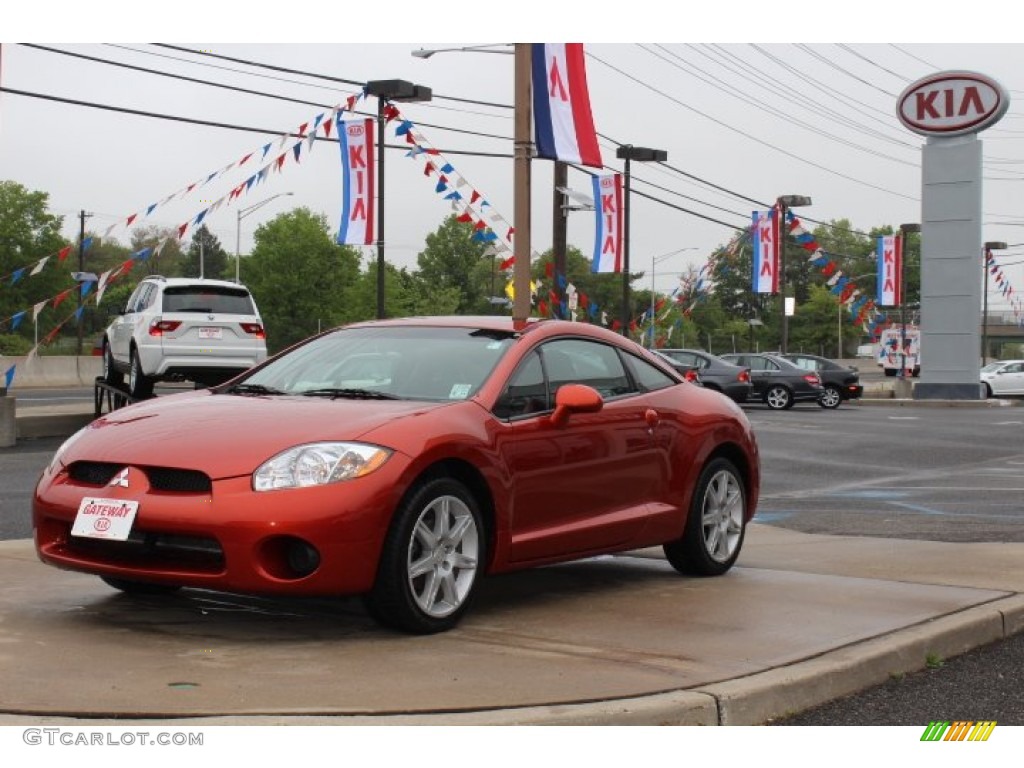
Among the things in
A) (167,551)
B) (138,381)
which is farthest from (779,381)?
(167,551)

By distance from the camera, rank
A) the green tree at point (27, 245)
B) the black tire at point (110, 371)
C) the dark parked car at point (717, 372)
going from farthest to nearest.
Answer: the green tree at point (27, 245) < the dark parked car at point (717, 372) < the black tire at point (110, 371)

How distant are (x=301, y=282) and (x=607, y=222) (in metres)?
55.3

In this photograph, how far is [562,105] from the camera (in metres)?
15.7

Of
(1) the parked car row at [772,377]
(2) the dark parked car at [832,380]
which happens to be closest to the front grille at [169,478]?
(1) the parked car row at [772,377]

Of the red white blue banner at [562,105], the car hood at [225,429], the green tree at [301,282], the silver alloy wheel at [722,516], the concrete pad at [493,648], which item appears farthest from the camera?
the green tree at [301,282]

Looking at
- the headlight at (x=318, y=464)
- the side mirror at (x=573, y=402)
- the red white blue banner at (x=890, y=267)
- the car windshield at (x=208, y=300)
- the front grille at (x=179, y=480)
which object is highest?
the red white blue banner at (x=890, y=267)

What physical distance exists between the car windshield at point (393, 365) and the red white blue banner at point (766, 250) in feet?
142

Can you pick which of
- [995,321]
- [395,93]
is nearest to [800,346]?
[995,321]

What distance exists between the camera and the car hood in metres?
5.89

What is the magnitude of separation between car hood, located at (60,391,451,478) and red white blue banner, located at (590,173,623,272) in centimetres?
3141

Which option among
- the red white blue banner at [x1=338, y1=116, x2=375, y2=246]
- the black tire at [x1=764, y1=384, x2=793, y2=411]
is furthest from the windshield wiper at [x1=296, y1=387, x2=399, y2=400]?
the black tire at [x1=764, y1=384, x2=793, y2=411]

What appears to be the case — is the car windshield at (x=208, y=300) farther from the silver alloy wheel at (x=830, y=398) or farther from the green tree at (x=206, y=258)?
the green tree at (x=206, y=258)

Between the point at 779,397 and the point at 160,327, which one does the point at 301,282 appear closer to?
the point at 779,397

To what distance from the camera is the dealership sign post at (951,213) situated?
44469 millimetres
